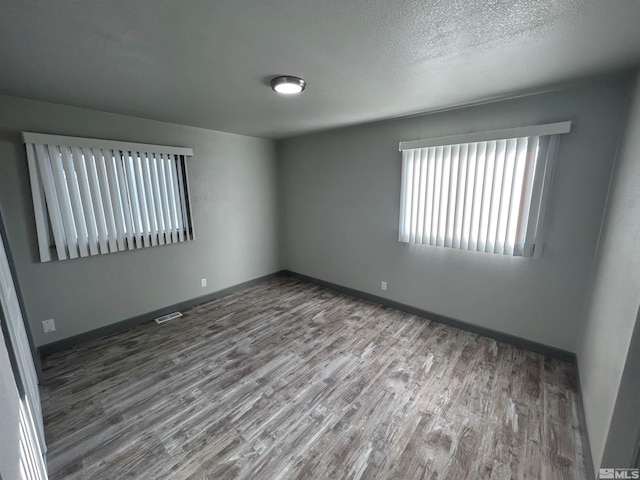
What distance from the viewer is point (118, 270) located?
2969 millimetres

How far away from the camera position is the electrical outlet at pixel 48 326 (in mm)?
2539

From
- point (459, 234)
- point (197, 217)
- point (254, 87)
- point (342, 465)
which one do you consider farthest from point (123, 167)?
point (459, 234)

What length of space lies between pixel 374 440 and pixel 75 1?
9.04 feet

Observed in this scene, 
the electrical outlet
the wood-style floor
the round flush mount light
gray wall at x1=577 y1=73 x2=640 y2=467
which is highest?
the round flush mount light

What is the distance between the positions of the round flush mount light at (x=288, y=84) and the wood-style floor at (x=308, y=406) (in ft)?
7.78

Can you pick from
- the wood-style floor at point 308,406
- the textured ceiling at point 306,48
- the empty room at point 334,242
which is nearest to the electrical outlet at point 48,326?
the empty room at point 334,242

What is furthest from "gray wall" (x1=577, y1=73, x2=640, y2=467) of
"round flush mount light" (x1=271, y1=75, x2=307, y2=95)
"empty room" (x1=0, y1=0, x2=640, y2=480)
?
"round flush mount light" (x1=271, y1=75, x2=307, y2=95)

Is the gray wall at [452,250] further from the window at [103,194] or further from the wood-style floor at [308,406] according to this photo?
the window at [103,194]

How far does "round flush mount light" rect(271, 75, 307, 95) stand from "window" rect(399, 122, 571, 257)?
1580 mm

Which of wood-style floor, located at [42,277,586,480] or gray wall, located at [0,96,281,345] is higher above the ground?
A: gray wall, located at [0,96,281,345]

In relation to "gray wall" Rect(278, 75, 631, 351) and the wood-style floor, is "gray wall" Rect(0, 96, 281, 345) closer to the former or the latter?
the wood-style floor

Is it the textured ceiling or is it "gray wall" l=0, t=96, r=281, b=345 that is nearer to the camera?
the textured ceiling

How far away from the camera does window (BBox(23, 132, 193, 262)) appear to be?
7.97 feet

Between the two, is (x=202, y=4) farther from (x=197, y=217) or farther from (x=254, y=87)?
(x=197, y=217)
